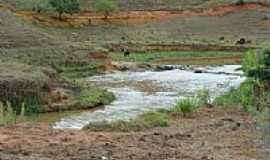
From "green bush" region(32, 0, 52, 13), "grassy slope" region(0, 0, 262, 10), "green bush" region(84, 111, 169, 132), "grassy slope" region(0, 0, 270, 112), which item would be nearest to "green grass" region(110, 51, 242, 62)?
"grassy slope" region(0, 0, 270, 112)

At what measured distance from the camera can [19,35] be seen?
147 feet

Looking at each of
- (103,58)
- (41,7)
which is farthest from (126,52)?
(41,7)

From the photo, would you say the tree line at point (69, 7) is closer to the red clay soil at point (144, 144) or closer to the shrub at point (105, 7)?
the shrub at point (105, 7)

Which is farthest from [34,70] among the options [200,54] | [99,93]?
[200,54]

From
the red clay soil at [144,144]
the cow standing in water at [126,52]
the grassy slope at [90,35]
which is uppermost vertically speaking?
the red clay soil at [144,144]

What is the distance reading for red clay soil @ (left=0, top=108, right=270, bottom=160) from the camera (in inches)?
484

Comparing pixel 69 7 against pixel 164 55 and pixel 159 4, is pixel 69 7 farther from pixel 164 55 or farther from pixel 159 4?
pixel 159 4

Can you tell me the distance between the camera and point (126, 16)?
68.9m

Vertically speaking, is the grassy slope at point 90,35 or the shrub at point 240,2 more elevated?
the shrub at point 240,2

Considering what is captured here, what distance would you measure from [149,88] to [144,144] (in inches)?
961

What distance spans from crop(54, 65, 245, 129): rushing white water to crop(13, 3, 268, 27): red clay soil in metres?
19.7

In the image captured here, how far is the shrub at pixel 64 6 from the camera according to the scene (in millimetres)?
63188

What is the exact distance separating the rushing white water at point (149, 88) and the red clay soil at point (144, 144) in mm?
10028

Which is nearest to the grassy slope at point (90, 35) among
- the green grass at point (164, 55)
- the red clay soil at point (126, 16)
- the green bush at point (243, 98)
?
the red clay soil at point (126, 16)
